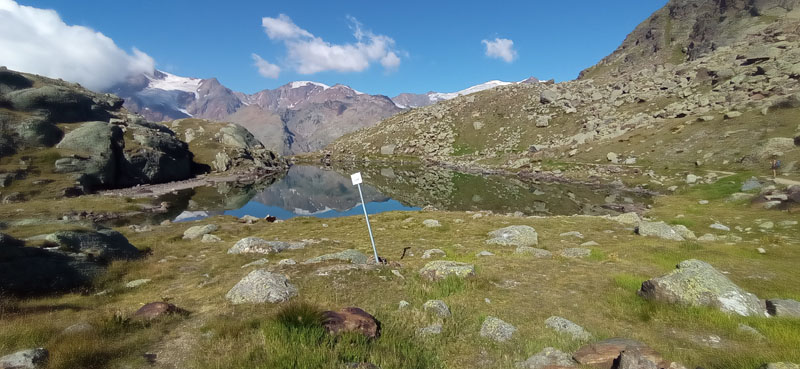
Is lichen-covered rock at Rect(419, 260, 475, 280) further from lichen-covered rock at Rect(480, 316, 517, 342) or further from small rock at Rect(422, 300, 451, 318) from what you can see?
lichen-covered rock at Rect(480, 316, 517, 342)

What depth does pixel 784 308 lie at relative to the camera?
10.4 m

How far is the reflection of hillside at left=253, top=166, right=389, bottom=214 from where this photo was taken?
264 ft

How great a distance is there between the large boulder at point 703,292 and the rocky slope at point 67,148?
9420cm

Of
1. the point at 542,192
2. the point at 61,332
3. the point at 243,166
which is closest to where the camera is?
the point at 61,332

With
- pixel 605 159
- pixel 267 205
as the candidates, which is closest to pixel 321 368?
pixel 267 205

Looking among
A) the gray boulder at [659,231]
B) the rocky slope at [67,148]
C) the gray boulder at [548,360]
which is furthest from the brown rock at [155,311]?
the rocky slope at [67,148]

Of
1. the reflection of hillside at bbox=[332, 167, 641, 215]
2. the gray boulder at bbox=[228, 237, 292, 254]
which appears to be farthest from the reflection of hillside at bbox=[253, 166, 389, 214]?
the gray boulder at bbox=[228, 237, 292, 254]

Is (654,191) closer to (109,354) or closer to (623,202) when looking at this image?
(623,202)

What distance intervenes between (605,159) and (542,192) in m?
26.1

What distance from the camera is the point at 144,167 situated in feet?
341

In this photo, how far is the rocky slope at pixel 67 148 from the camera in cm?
7238

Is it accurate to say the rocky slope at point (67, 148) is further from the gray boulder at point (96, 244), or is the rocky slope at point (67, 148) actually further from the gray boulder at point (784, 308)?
the gray boulder at point (784, 308)

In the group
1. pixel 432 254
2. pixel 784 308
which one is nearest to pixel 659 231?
pixel 784 308

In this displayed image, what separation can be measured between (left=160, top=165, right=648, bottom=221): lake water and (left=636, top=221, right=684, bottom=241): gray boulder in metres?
24.1
